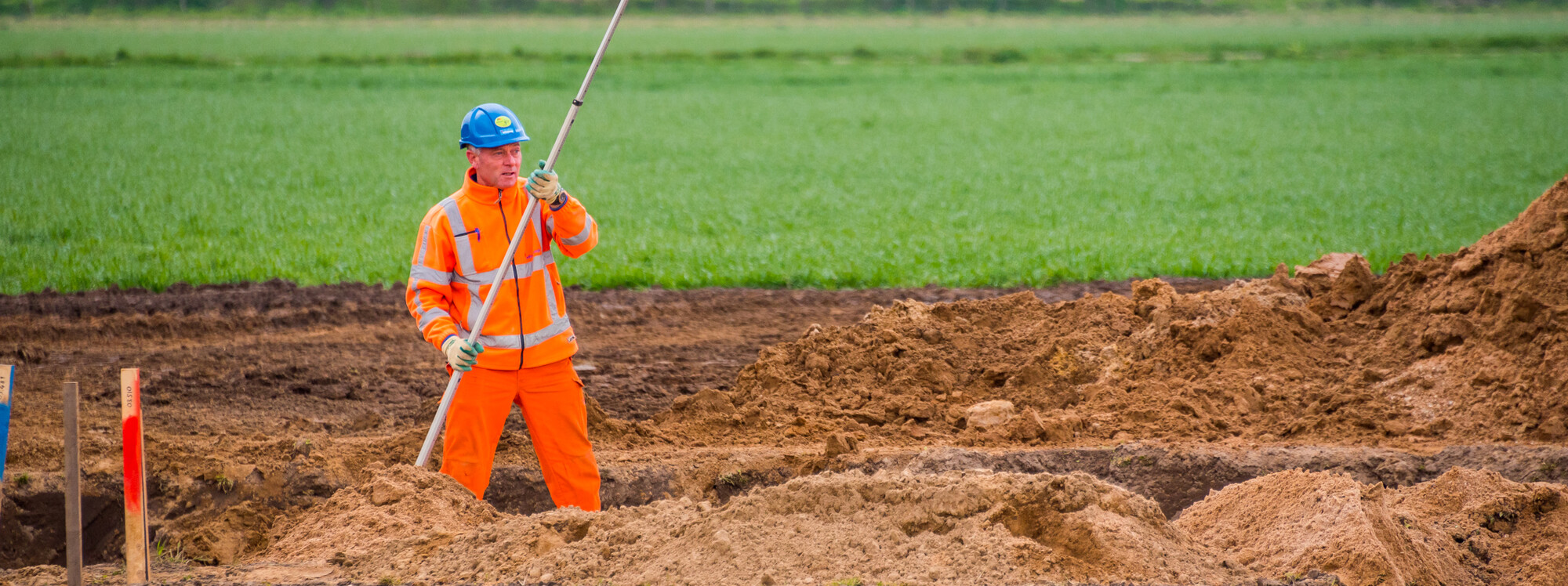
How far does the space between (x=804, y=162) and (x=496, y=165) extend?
52.6ft

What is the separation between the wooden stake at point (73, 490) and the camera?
384 cm


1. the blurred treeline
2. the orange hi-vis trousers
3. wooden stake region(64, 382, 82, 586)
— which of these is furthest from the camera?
the blurred treeline

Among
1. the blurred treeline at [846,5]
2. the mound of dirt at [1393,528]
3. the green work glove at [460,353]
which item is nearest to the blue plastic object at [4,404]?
the green work glove at [460,353]

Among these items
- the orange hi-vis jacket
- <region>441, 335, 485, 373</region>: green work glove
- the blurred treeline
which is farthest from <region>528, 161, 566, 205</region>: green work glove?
the blurred treeline

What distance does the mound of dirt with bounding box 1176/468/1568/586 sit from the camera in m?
4.54

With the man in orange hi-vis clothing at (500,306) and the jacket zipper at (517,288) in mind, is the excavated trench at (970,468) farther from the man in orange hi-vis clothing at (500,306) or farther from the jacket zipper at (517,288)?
the jacket zipper at (517,288)

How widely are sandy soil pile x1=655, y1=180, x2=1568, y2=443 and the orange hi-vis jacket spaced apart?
191 cm

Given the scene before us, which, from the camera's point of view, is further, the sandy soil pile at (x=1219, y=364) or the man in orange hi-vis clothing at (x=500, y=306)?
the sandy soil pile at (x=1219, y=364)

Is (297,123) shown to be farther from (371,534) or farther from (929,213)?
(371,534)

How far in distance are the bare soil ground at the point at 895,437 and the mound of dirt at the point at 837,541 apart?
14 millimetres

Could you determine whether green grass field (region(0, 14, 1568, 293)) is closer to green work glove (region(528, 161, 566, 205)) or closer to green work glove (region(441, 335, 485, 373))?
green work glove (region(441, 335, 485, 373))

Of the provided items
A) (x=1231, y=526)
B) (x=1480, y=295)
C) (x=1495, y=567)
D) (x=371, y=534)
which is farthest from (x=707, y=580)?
(x=1480, y=295)

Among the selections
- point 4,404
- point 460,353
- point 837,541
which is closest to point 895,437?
point 837,541

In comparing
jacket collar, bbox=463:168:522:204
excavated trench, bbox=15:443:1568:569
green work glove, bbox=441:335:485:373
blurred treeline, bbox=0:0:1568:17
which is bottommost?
excavated trench, bbox=15:443:1568:569
